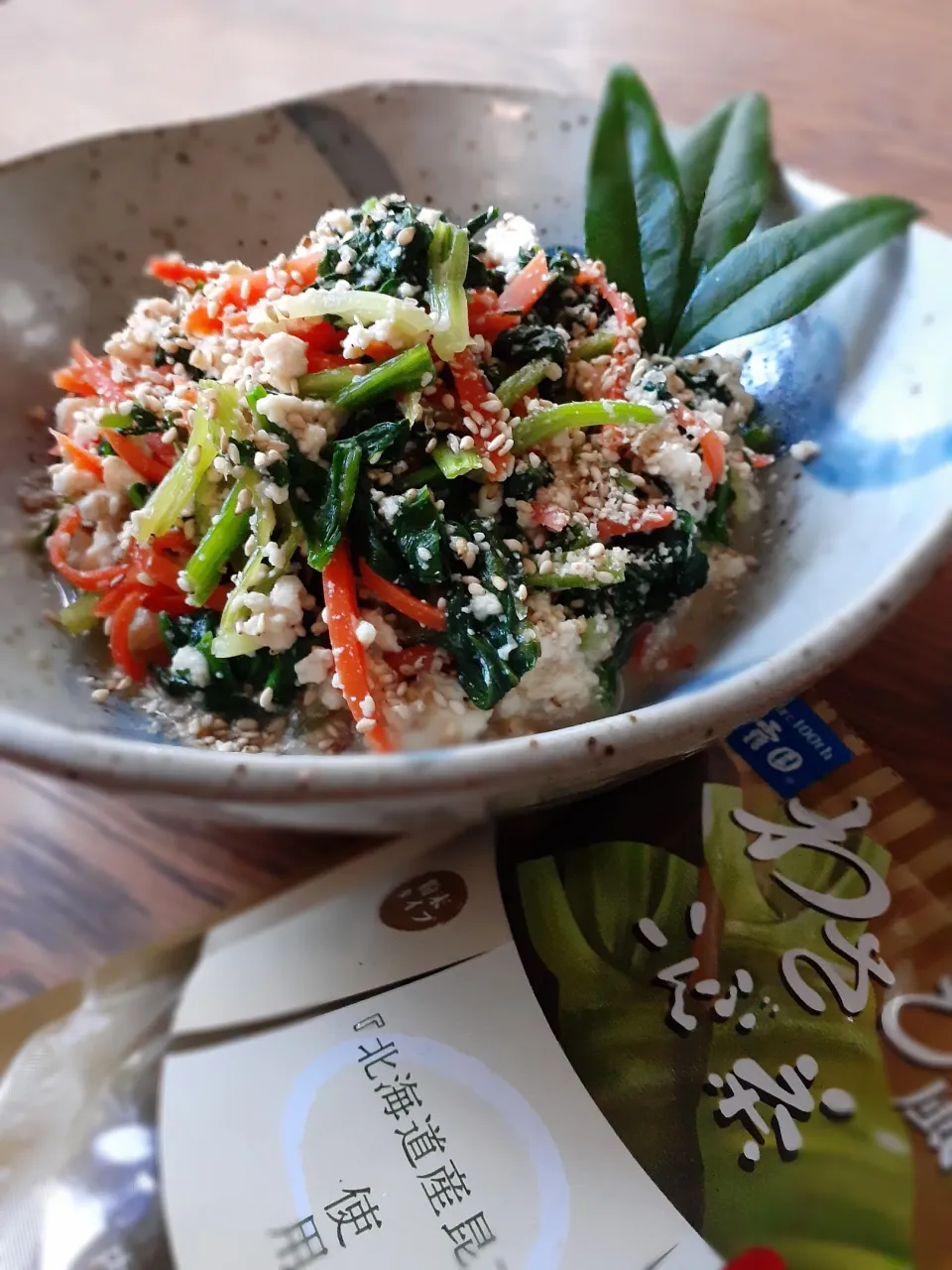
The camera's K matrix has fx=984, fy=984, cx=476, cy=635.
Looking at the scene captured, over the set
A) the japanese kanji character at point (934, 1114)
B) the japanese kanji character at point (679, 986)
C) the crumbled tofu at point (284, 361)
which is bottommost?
the japanese kanji character at point (679, 986)

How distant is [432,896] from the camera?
0.97 metres

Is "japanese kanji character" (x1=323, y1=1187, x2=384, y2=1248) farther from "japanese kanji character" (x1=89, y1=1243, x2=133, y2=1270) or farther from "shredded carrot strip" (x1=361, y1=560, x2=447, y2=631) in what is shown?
"shredded carrot strip" (x1=361, y1=560, x2=447, y2=631)

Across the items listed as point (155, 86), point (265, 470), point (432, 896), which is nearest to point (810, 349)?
point (265, 470)

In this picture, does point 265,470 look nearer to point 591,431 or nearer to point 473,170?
point 591,431

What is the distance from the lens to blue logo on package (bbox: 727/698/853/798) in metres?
1.04

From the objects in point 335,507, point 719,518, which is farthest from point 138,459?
point 719,518

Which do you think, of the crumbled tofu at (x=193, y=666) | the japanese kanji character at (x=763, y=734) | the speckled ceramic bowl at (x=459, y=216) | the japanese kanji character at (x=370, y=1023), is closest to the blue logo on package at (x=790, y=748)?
the japanese kanji character at (x=763, y=734)

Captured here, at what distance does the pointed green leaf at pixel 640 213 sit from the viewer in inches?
50.2

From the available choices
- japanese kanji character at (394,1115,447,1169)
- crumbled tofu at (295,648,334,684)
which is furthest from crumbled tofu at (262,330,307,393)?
japanese kanji character at (394,1115,447,1169)

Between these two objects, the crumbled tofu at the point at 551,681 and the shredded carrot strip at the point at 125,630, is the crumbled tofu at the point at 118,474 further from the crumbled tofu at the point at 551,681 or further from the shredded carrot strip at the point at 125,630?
the crumbled tofu at the point at 551,681

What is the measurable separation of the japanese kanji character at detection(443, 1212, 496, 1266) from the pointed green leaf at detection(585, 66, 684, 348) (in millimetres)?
1010

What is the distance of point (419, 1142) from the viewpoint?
81 cm

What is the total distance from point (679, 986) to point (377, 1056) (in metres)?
0.28

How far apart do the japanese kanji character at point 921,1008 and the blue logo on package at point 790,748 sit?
22 cm
